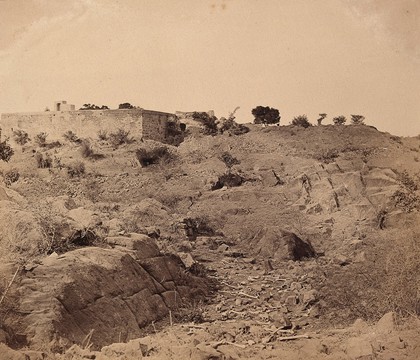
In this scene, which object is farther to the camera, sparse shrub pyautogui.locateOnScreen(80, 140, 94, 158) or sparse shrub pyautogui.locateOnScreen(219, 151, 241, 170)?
sparse shrub pyautogui.locateOnScreen(219, 151, 241, 170)

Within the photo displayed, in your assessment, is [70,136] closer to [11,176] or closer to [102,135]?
[102,135]

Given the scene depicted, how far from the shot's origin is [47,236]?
7031 millimetres

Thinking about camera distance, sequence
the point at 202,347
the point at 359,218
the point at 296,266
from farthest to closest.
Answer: the point at 359,218, the point at 296,266, the point at 202,347

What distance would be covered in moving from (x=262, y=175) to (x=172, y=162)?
3.08m

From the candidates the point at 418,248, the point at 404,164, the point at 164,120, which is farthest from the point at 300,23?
the point at 164,120

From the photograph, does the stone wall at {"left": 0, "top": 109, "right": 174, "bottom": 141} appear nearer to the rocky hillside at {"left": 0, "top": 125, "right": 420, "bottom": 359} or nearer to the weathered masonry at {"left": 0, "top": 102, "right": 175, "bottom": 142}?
the weathered masonry at {"left": 0, "top": 102, "right": 175, "bottom": 142}

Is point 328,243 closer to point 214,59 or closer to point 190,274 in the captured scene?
point 190,274

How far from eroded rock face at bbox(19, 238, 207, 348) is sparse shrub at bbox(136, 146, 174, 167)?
724 cm

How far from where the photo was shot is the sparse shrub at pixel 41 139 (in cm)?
2212

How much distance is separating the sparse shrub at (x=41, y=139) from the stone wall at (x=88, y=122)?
22 cm

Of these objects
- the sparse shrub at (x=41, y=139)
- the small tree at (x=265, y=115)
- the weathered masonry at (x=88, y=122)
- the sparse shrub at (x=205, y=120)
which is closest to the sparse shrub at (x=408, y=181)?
the weathered masonry at (x=88, y=122)

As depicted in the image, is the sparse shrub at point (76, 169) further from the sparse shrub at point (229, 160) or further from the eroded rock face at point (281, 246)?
the sparse shrub at point (229, 160)

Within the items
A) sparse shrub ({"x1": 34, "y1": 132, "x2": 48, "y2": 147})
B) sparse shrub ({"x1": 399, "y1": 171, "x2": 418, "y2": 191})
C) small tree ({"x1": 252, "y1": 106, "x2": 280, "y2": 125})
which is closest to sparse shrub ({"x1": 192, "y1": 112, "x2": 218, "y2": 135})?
small tree ({"x1": 252, "y1": 106, "x2": 280, "y2": 125})

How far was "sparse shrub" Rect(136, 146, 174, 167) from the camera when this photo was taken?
15.4m
